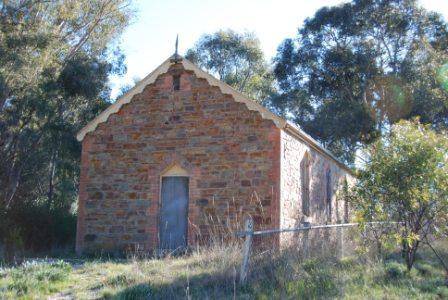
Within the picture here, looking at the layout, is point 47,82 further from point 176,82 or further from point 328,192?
point 328,192

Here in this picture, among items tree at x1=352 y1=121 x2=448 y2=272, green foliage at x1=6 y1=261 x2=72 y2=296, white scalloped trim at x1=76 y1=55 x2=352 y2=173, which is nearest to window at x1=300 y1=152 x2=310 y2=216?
white scalloped trim at x1=76 y1=55 x2=352 y2=173

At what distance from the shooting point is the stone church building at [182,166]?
15.6 meters

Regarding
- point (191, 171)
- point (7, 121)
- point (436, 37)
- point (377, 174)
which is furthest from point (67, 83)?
point (436, 37)

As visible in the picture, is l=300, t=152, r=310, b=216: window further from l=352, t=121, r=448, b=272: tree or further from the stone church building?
l=352, t=121, r=448, b=272: tree

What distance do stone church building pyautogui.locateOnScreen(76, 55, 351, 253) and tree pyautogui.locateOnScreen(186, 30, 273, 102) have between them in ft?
A: 74.3

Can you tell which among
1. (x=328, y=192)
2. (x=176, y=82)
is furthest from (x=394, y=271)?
(x=328, y=192)

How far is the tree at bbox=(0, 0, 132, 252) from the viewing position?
2028 centimetres

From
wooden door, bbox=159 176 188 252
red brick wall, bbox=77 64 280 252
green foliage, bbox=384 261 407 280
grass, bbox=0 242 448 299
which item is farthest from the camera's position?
wooden door, bbox=159 176 188 252

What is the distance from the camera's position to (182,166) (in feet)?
53.9

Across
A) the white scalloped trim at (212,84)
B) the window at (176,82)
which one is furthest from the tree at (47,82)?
the window at (176,82)

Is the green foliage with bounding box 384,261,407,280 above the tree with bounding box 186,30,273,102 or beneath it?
beneath

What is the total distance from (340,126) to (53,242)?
1659 centimetres

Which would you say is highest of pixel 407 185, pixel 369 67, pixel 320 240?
pixel 369 67

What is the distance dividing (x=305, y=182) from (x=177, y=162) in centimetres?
470
